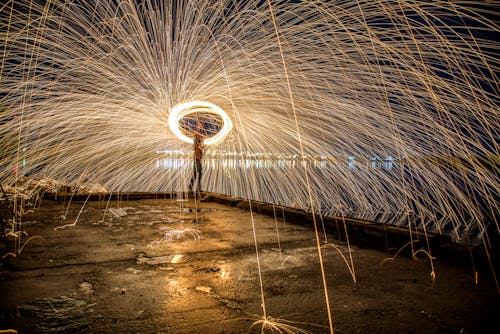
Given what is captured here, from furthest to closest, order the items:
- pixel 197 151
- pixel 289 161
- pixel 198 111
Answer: pixel 197 151
pixel 289 161
pixel 198 111

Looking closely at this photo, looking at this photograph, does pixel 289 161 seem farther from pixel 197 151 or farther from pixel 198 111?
pixel 198 111

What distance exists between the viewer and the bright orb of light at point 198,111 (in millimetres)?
7262

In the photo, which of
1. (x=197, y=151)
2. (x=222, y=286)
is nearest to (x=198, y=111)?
(x=197, y=151)

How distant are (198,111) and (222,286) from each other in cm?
492

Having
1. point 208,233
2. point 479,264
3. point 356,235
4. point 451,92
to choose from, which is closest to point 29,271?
point 208,233

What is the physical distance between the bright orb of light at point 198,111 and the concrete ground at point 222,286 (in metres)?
2.91

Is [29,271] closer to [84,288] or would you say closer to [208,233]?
[84,288]

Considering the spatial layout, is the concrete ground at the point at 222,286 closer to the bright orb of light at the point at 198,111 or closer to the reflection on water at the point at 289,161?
the reflection on water at the point at 289,161

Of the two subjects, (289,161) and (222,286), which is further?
(289,161)

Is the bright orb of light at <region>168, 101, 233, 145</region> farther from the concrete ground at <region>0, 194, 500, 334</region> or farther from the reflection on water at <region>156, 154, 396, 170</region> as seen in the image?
the concrete ground at <region>0, 194, 500, 334</region>

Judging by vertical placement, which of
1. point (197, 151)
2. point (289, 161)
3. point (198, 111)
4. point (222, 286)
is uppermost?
point (198, 111)

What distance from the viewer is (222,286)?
3.28 m

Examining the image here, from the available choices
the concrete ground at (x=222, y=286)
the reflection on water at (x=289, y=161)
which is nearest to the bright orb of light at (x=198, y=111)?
the reflection on water at (x=289, y=161)

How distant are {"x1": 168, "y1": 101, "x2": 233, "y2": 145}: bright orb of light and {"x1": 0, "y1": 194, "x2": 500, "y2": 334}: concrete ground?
→ 291cm
